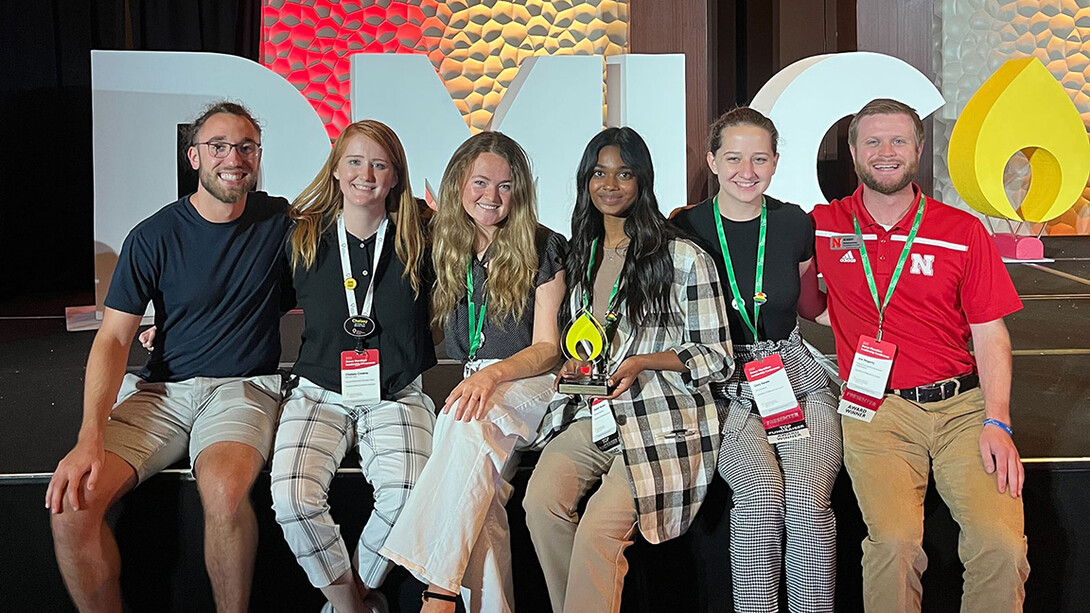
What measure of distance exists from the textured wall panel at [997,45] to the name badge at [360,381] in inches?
179

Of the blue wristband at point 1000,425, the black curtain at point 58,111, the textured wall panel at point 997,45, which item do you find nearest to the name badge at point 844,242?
the blue wristband at point 1000,425

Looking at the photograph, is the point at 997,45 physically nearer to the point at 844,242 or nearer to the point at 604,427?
the point at 844,242

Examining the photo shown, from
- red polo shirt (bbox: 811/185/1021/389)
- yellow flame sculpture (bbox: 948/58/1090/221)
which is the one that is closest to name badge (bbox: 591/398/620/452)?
red polo shirt (bbox: 811/185/1021/389)

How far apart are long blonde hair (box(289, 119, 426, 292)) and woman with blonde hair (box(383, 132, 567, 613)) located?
0.20ft

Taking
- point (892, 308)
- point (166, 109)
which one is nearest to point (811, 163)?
point (892, 308)

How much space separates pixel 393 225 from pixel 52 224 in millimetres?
3542

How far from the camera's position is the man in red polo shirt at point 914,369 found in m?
2.06

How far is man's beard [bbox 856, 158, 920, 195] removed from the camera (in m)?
2.36

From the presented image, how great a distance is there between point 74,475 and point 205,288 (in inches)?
21.0

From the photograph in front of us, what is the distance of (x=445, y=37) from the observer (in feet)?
18.3

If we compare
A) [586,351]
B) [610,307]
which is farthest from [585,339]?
[610,307]

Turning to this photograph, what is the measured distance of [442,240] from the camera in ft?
8.00

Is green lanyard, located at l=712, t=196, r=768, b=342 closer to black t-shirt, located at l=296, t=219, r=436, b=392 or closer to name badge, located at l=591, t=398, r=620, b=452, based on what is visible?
name badge, located at l=591, t=398, r=620, b=452

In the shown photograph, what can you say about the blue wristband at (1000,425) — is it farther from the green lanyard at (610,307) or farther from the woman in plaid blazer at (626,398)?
the green lanyard at (610,307)
